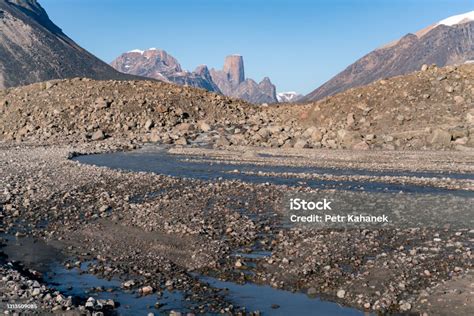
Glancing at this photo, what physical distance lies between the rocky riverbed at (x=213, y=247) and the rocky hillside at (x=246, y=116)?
17086 millimetres

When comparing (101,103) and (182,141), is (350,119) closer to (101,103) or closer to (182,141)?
(182,141)

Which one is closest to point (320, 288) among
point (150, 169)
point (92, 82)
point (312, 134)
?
point (150, 169)

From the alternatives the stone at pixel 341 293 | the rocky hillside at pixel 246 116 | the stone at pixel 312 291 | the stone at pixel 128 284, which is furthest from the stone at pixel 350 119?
the stone at pixel 128 284

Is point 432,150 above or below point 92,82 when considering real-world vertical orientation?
below

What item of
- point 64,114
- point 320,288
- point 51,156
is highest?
point 64,114

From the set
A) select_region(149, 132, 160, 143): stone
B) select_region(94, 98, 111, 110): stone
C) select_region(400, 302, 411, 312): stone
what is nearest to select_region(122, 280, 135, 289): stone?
select_region(400, 302, 411, 312): stone

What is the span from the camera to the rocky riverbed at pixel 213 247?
39.2 feet

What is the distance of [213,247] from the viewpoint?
15492 millimetres

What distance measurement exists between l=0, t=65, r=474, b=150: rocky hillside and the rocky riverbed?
56.1 feet

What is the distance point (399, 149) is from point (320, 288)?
95.9 feet

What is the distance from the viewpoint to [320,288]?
12.6m

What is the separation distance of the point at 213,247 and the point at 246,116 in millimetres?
39670

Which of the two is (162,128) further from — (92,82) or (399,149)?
(399,149)

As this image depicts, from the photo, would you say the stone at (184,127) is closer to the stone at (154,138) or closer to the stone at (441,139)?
the stone at (154,138)
